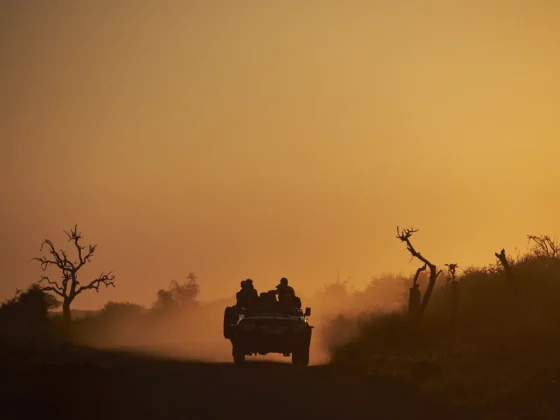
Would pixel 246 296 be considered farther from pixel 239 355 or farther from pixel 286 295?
pixel 239 355

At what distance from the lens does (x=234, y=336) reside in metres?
31.5

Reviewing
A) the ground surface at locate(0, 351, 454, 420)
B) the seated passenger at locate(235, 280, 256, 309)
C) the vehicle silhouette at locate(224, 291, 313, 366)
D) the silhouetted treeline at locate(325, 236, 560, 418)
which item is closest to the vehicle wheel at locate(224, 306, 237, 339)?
the seated passenger at locate(235, 280, 256, 309)

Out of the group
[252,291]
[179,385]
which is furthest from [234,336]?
[179,385]

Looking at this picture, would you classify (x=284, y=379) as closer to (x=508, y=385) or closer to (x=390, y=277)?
(x=508, y=385)

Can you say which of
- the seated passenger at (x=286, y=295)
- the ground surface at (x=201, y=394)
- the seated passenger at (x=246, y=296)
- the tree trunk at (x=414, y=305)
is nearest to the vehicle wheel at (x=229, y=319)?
the seated passenger at (x=246, y=296)

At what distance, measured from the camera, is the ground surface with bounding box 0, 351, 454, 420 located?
16938mm

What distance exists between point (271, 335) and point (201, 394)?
34.2 ft

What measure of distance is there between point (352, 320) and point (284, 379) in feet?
129

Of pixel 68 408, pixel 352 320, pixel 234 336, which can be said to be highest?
pixel 352 320

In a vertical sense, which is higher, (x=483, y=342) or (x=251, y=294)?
(x=251, y=294)

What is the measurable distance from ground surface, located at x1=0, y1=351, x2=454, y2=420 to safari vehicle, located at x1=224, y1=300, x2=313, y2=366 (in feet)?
7.86

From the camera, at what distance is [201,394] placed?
20016 millimetres

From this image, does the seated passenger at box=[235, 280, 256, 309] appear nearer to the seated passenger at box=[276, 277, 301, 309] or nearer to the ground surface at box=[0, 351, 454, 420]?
the seated passenger at box=[276, 277, 301, 309]

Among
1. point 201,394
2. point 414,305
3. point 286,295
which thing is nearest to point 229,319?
point 286,295
